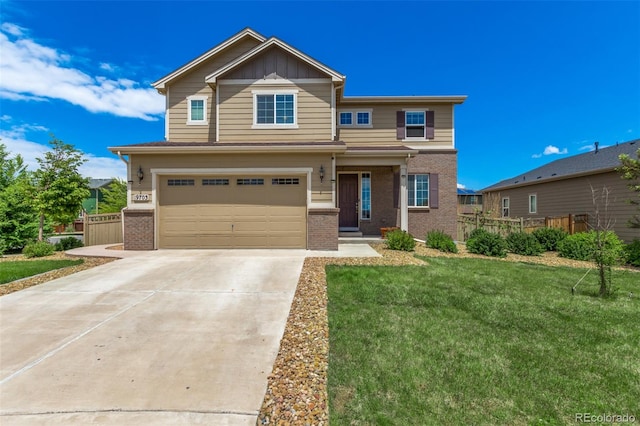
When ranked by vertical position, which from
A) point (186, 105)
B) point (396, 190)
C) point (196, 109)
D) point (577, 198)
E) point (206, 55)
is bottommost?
point (577, 198)

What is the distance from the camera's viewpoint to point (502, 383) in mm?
2768

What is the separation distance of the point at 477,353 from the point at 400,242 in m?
6.77

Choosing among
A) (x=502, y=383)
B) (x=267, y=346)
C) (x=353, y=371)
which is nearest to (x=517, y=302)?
(x=502, y=383)

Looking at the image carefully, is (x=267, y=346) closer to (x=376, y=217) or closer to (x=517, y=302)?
(x=517, y=302)

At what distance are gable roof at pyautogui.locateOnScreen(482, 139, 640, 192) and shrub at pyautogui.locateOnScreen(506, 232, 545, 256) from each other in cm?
600

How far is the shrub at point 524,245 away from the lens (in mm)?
10547

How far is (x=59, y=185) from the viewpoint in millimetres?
11375

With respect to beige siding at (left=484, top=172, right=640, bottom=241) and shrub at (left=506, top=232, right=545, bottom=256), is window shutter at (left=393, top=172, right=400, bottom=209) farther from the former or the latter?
beige siding at (left=484, top=172, right=640, bottom=241)

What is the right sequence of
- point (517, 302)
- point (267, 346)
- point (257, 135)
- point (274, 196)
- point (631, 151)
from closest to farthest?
point (267, 346), point (517, 302), point (274, 196), point (257, 135), point (631, 151)

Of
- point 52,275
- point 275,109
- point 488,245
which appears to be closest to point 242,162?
point 275,109

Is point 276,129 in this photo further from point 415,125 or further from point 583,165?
point 583,165

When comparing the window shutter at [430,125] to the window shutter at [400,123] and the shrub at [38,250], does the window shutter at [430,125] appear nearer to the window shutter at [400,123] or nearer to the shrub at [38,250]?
the window shutter at [400,123]

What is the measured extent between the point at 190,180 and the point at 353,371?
907 cm

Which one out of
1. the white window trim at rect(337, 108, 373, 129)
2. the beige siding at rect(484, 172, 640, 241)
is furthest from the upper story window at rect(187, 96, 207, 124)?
the beige siding at rect(484, 172, 640, 241)
